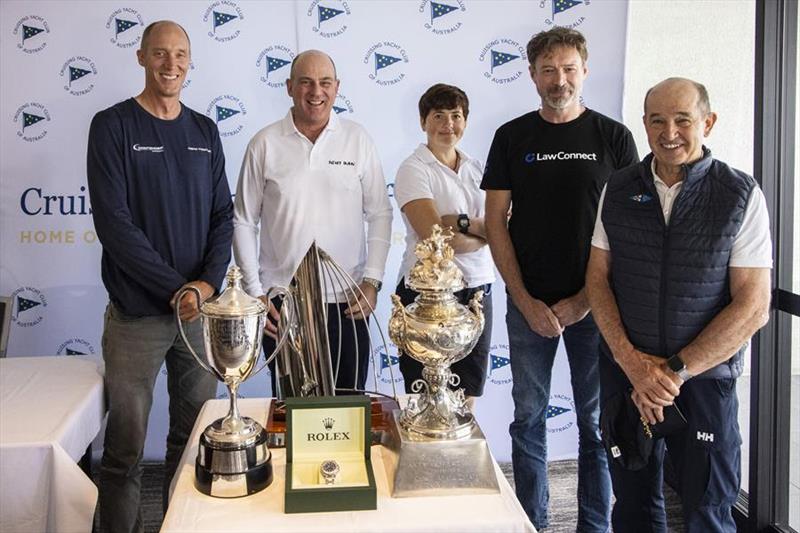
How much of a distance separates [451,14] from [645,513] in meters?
2.02

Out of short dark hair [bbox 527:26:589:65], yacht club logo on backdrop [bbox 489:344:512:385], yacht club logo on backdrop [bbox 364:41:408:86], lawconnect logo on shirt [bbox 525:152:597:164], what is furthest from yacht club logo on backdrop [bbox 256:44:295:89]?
yacht club logo on backdrop [bbox 489:344:512:385]

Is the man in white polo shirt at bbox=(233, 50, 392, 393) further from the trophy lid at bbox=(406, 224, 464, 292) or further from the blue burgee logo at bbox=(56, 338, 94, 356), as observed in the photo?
the blue burgee logo at bbox=(56, 338, 94, 356)

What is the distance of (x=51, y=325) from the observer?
2857 millimetres

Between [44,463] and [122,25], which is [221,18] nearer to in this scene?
[122,25]

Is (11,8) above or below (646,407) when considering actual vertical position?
above


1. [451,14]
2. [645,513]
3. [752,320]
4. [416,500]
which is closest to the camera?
[416,500]

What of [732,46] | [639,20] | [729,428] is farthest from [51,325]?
[732,46]

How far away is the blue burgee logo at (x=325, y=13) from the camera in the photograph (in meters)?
2.84

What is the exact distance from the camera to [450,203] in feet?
7.65

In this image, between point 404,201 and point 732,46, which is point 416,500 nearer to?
point 404,201

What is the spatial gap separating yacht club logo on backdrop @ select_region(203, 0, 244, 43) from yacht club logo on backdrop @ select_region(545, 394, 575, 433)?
2030 millimetres

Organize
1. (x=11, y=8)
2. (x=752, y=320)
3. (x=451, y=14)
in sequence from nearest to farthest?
1. (x=752, y=320)
2. (x=11, y=8)
3. (x=451, y=14)

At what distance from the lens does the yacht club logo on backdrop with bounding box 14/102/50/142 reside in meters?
2.76

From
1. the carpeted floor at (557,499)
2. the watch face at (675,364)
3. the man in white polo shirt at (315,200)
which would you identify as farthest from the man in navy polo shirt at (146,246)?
the watch face at (675,364)
